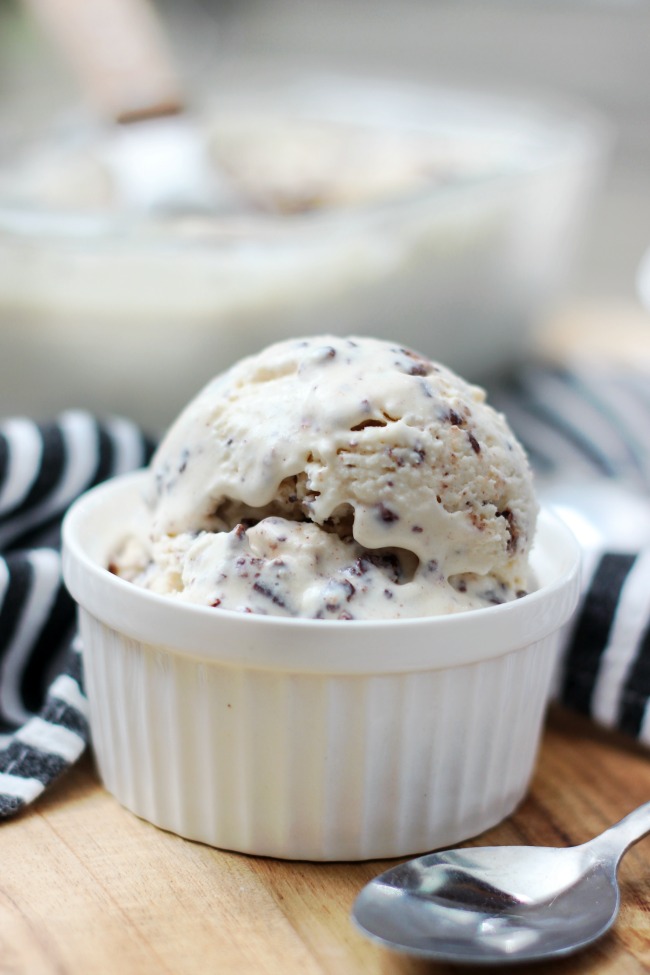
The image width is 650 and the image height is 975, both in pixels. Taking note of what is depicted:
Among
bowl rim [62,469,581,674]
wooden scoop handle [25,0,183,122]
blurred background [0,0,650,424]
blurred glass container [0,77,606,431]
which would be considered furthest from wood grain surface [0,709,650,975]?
blurred background [0,0,650,424]

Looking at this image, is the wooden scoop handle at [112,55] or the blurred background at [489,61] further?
the blurred background at [489,61]

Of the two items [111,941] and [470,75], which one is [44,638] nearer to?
[111,941]

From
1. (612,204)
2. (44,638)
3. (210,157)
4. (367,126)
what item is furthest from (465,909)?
(612,204)

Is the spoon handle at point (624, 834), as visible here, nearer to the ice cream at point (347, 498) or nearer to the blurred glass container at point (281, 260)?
the ice cream at point (347, 498)

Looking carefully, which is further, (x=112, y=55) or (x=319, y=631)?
(x=112, y=55)

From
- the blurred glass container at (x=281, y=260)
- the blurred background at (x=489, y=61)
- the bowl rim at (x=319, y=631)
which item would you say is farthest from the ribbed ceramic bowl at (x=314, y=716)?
the blurred background at (x=489, y=61)

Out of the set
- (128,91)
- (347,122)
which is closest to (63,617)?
(128,91)

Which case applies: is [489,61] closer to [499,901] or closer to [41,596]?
[41,596]
